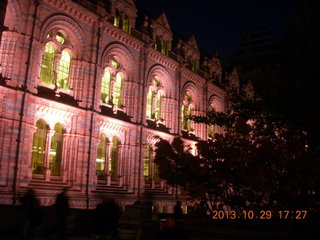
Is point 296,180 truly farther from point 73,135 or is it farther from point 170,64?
point 170,64

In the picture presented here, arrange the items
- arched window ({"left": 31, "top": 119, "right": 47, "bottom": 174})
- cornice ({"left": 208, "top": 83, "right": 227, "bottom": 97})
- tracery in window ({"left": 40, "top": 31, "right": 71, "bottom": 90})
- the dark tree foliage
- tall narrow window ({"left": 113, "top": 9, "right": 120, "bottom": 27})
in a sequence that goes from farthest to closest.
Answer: cornice ({"left": 208, "top": 83, "right": 227, "bottom": 97}) < tall narrow window ({"left": 113, "top": 9, "right": 120, "bottom": 27}) < tracery in window ({"left": 40, "top": 31, "right": 71, "bottom": 90}) < arched window ({"left": 31, "top": 119, "right": 47, "bottom": 174}) < the dark tree foliage

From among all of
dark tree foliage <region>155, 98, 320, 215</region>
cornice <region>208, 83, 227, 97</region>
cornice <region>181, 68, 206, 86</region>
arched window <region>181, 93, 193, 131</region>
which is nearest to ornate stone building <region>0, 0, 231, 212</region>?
cornice <region>181, 68, 206, 86</region>

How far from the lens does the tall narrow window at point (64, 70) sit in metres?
23.8

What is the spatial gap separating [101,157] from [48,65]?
7.12 m

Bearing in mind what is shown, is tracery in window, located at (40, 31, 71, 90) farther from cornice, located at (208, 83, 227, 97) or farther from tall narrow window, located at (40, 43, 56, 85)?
cornice, located at (208, 83, 227, 97)

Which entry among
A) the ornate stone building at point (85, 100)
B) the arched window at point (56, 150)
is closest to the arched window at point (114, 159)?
the ornate stone building at point (85, 100)

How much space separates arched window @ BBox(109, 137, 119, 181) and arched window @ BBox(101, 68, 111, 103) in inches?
116

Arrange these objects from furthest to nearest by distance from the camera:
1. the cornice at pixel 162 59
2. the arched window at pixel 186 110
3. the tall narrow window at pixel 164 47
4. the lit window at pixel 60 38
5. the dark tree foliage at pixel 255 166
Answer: the arched window at pixel 186 110
the tall narrow window at pixel 164 47
the cornice at pixel 162 59
the lit window at pixel 60 38
the dark tree foliage at pixel 255 166

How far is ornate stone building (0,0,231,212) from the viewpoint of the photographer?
2042cm

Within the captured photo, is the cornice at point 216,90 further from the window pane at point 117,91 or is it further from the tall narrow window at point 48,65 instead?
the tall narrow window at point 48,65

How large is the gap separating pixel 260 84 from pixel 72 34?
13.2m

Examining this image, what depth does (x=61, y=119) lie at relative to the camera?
22891mm

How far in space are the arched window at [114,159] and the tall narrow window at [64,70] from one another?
220 inches

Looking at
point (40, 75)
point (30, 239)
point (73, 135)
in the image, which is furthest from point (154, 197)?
point (30, 239)
